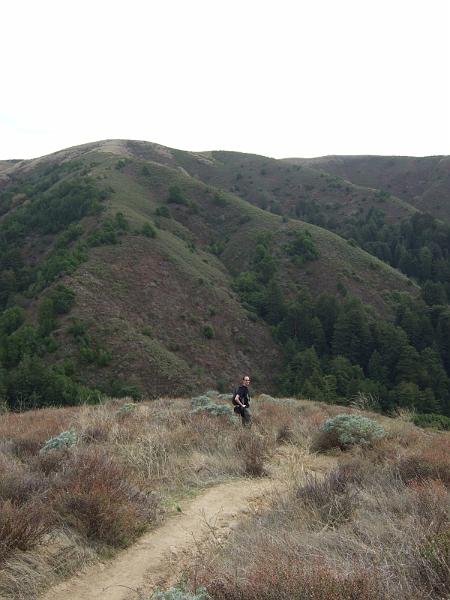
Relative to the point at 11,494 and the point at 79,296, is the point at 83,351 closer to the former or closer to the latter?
the point at 79,296

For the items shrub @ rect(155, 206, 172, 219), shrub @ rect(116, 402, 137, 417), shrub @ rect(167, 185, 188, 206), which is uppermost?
shrub @ rect(167, 185, 188, 206)

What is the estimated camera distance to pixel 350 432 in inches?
319

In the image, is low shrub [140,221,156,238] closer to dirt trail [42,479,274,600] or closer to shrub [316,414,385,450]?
shrub [316,414,385,450]

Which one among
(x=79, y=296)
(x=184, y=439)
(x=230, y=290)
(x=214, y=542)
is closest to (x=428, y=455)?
(x=214, y=542)

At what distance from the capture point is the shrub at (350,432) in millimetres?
7962

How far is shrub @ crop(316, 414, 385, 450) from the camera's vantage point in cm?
796

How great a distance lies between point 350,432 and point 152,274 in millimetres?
43025

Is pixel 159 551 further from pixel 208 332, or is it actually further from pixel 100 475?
Answer: pixel 208 332

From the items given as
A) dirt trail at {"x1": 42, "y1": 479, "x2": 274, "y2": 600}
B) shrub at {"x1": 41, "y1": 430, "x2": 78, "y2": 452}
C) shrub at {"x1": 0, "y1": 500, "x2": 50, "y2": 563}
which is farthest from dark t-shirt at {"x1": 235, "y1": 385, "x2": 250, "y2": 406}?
shrub at {"x1": 0, "y1": 500, "x2": 50, "y2": 563}

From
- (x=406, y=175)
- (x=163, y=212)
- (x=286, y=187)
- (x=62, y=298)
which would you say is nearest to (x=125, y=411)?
(x=62, y=298)

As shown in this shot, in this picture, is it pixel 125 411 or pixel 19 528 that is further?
pixel 125 411

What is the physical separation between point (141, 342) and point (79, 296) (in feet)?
25.3

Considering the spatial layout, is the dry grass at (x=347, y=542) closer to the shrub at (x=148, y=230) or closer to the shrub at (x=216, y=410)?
the shrub at (x=216, y=410)

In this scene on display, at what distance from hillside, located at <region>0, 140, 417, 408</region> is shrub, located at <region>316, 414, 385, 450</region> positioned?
24653 mm
